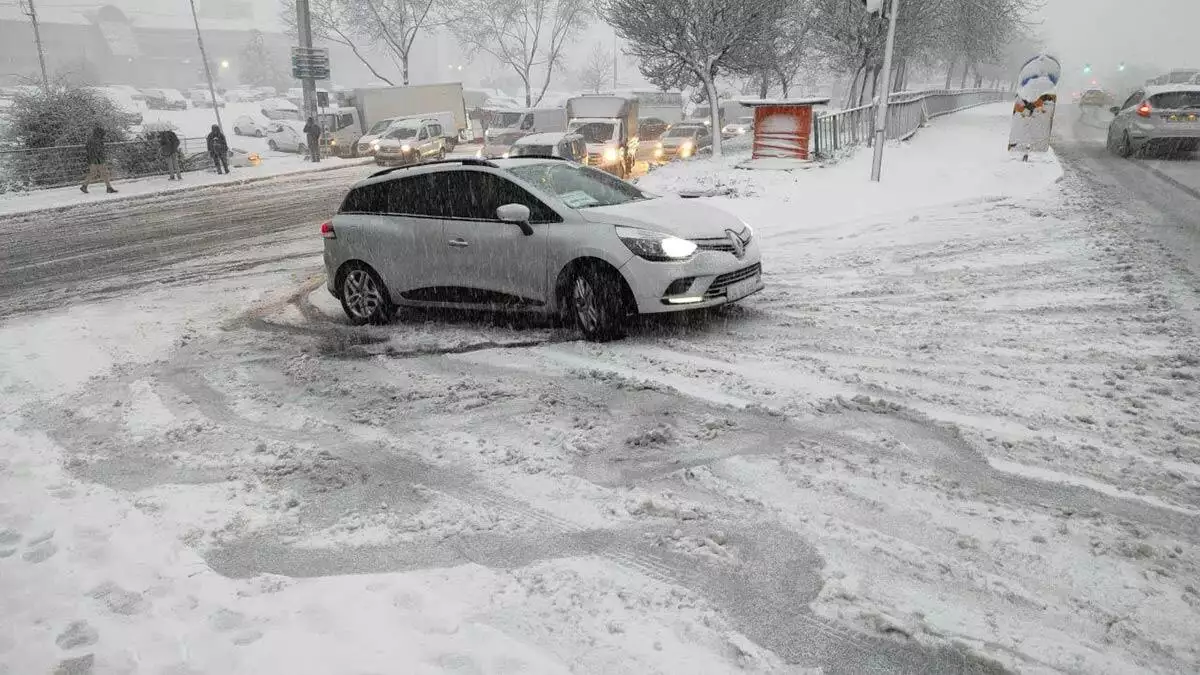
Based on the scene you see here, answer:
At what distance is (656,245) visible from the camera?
6055 mm

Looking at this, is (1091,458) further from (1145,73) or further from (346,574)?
(1145,73)

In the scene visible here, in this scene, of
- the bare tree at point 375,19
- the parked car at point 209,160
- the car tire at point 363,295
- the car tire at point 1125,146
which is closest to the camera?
the car tire at point 363,295

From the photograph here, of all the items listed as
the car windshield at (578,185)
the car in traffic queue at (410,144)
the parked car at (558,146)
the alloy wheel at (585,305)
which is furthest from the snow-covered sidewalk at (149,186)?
the alloy wheel at (585,305)

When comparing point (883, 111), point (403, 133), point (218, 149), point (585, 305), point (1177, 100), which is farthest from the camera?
point (403, 133)

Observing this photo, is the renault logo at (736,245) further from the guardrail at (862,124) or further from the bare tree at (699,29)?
the bare tree at (699,29)

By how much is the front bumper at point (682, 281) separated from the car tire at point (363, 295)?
2678 mm

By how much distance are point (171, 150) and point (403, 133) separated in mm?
7855

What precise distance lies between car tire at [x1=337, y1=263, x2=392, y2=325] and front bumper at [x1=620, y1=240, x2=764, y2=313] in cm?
268

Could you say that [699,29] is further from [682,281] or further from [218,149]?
[682,281]

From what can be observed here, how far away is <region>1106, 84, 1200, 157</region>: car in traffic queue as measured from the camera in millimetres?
16391

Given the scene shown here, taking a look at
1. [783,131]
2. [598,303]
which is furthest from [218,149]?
[598,303]

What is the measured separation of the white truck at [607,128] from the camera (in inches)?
796

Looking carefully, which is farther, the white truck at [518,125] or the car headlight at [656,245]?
the white truck at [518,125]

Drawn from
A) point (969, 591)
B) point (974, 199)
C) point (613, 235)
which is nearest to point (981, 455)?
point (969, 591)
